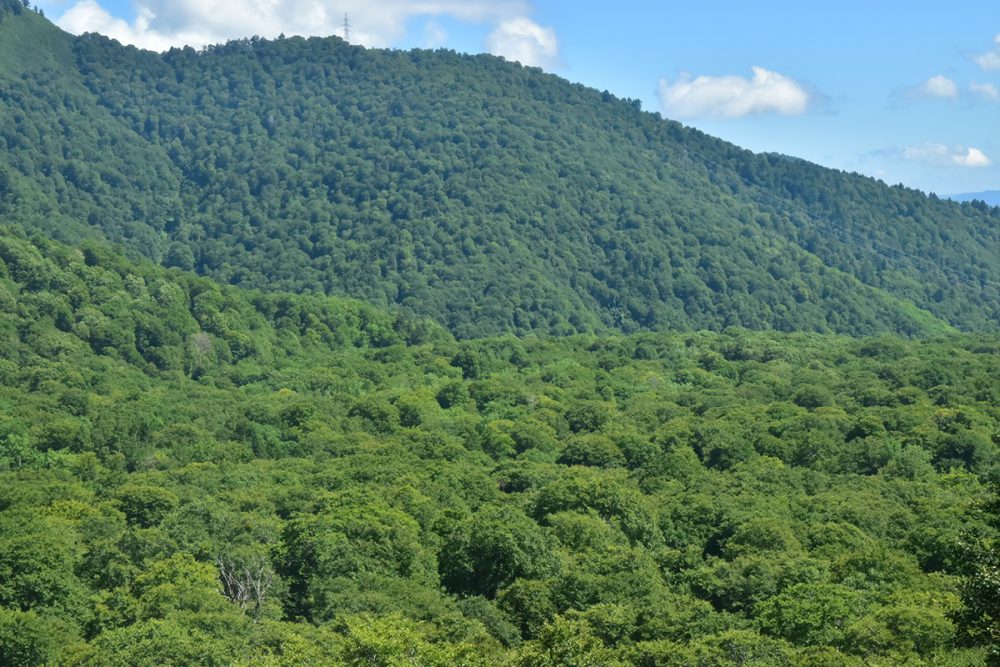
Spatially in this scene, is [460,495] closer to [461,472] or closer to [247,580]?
[461,472]

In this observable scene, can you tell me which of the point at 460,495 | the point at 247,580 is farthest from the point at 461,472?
the point at 247,580

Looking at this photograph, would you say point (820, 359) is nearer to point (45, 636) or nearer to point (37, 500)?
point (37, 500)

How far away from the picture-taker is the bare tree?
50188 millimetres

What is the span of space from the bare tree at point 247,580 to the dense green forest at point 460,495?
173 millimetres

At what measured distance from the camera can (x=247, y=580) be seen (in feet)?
169

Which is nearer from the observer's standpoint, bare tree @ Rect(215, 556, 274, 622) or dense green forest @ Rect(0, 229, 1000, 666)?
dense green forest @ Rect(0, 229, 1000, 666)

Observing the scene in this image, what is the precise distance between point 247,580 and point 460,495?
66.8 ft

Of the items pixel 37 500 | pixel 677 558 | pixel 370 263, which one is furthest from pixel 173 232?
pixel 677 558

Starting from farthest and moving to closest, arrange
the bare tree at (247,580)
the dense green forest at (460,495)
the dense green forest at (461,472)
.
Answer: the bare tree at (247,580)
the dense green forest at (461,472)
the dense green forest at (460,495)

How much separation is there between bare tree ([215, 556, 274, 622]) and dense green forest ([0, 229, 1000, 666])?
0.17 m

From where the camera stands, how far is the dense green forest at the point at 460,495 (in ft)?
144

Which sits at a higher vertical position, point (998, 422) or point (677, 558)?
point (998, 422)

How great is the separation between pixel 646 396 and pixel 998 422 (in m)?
32.6

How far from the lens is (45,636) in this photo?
1736 inches
